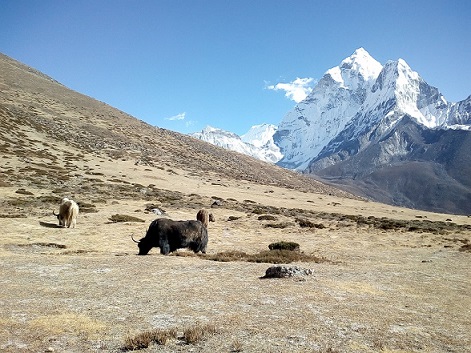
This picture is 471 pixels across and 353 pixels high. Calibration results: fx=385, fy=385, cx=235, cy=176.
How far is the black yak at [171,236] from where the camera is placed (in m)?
19.8

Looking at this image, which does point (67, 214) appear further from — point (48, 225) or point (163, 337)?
point (163, 337)

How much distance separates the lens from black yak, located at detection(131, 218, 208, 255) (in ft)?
64.9

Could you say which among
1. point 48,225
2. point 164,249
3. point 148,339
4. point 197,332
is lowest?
point 148,339

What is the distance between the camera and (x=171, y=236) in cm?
2016

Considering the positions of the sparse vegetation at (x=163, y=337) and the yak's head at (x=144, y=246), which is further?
the yak's head at (x=144, y=246)

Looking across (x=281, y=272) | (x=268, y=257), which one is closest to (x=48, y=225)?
(x=268, y=257)

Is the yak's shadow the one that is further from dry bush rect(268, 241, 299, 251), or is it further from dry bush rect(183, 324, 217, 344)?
dry bush rect(183, 324, 217, 344)

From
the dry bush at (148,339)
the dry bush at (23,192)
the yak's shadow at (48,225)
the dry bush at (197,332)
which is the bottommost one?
the dry bush at (148,339)

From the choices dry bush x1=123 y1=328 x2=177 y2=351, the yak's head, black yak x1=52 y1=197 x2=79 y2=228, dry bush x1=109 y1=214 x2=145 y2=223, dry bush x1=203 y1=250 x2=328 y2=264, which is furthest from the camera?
dry bush x1=109 y1=214 x2=145 y2=223

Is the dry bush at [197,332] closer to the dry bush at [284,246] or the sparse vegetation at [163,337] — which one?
the sparse vegetation at [163,337]

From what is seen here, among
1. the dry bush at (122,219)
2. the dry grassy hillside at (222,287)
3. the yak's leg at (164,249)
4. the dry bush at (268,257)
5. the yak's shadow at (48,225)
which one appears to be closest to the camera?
the dry grassy hillside at (222,287)

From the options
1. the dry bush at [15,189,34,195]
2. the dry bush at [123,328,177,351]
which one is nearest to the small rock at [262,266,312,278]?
the dry bush at [123,328,177,351]

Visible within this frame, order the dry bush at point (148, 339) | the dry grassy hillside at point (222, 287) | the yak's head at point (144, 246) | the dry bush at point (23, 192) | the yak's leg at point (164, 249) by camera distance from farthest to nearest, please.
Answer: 1. the dry bush at point (23, 192)
2. the yak's leg at point (164, 249)
3. the yak's head at point (144, 246)
4. the dry grassy hillside at point (222, 287)
5. the dry bush at point (148, 339)

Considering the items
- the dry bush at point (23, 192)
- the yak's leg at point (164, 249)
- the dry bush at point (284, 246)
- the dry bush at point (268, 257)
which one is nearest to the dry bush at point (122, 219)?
the yak's leg at point (164, 249)
